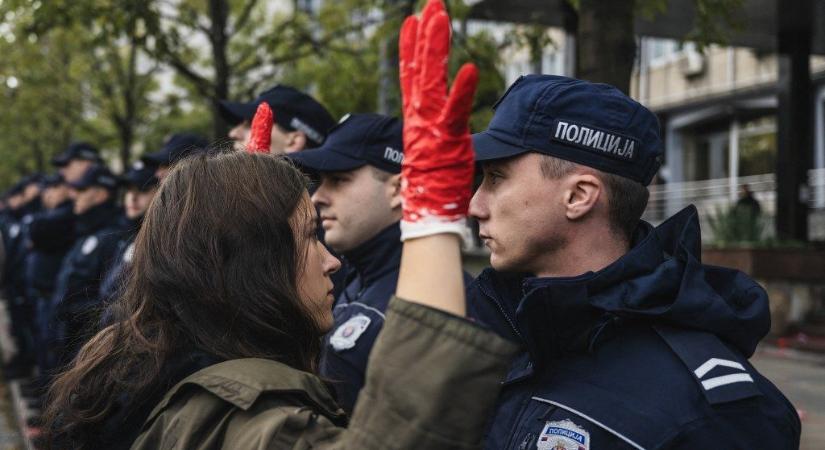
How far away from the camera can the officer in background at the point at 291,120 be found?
4.40m

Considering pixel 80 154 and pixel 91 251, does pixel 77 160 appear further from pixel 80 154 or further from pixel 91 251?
pixel 91 251

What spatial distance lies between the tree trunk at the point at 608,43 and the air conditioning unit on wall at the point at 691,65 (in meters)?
23.1

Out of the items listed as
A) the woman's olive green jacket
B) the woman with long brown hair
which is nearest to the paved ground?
the woman with long brown hair

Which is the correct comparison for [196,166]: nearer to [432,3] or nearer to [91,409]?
[91,409]

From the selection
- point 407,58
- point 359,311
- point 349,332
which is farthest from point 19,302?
point 407,58

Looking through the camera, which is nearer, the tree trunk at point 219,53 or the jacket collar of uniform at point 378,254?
the jacket collar of uniform at point 378,254

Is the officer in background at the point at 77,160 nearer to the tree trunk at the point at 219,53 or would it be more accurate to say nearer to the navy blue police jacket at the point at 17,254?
the tree trunk at the point at 219,53

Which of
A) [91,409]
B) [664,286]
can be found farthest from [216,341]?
[664,286]

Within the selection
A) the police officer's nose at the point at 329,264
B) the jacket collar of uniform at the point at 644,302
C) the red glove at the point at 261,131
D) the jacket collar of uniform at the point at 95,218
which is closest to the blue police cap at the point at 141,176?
the jacket collar of uniform at the point at 95,218

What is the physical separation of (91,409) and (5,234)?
44.8 feet

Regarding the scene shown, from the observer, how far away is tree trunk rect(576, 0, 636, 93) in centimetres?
403

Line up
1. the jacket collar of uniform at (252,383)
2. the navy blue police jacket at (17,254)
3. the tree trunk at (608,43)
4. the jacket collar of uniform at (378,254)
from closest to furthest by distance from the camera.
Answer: the jacket collar of uniform at (252,383), the jacket collar of uniform at (378,254), the tree trunk at (608,43), the navy blue police jacket at (17,254)

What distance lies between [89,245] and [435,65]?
6139 millimetres

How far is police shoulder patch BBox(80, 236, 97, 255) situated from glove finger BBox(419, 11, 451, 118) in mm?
5984
